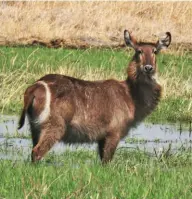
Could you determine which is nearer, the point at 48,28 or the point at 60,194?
the point at 60,194

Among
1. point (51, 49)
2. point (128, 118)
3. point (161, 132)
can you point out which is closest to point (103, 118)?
point (128, 118)

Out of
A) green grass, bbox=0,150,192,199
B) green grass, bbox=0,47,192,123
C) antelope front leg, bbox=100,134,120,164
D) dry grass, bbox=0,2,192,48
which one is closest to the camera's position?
green grass, bbox=0,150,192,199

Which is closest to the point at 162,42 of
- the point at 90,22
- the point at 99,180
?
the point at 99,180

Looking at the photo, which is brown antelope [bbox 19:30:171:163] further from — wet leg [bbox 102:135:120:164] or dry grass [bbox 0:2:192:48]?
dry grass [bbox 0:2:192:48]

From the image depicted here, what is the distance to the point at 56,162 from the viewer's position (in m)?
9.02

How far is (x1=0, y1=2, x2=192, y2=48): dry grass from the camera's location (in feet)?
86.3

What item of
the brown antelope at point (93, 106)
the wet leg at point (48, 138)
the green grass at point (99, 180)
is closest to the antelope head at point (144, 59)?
the brown antelope at point (93, 106)

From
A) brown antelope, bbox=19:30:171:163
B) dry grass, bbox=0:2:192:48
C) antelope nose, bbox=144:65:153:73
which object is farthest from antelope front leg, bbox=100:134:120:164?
dry grass, bbox=0:2:192:48

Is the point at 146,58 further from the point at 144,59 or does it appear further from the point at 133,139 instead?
the point at 133,139

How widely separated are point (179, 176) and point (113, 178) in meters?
0.60

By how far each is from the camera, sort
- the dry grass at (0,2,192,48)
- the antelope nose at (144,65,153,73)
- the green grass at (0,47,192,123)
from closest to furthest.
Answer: the antelope nose at (144,65,153,73), the green grass at (0,47,192,123), the dry grass at (0,2,192,48)

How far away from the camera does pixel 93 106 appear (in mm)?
9250

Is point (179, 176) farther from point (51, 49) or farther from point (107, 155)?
point (51, 49)

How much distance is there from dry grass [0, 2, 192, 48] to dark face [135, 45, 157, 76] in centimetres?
1627
